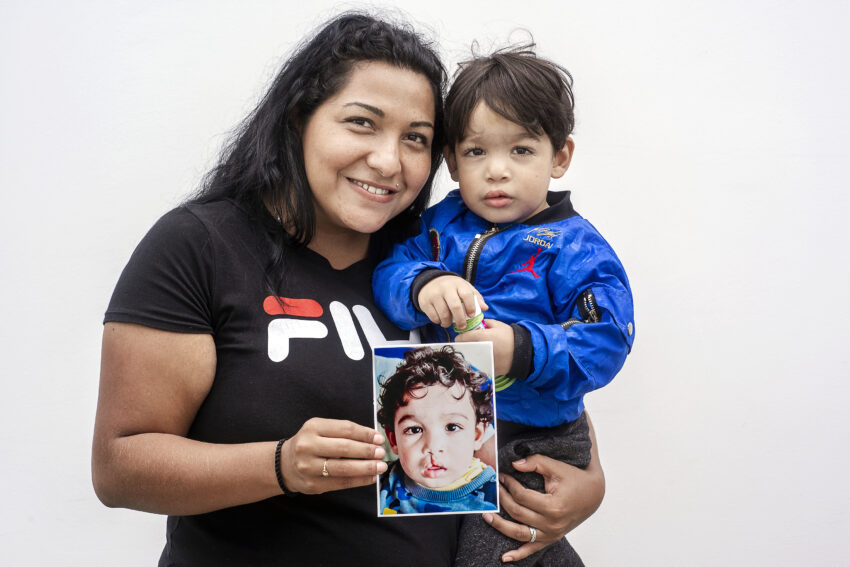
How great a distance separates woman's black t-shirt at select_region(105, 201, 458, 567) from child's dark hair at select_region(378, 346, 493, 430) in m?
0.15

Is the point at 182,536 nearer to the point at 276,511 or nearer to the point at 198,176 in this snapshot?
the point at 276,511

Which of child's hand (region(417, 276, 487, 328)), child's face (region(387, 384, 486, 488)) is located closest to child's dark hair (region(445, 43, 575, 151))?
child's hand (region(417, 276, 487, 328))

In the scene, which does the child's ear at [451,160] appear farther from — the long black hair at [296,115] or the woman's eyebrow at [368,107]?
the woman's eyebrow at [368,107]

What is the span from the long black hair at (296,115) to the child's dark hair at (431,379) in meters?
0.39

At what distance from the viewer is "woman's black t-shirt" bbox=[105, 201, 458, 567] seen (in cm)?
127

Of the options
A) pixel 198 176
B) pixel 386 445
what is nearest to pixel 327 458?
pixel 386 445

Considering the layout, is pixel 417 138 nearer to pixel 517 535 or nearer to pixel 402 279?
pixel 402 279

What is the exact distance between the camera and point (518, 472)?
149cm

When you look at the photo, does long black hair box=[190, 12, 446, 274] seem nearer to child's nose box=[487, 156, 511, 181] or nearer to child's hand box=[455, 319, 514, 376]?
child's nose box=[487, 156, 511, 181]

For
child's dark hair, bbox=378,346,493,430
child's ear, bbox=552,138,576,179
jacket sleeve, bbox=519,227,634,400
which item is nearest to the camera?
child's dark hair, bbox=378,346,493,430

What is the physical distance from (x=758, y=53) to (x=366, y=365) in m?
1.99

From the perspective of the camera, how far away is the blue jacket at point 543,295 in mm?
1376

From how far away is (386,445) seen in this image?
1.23 meters

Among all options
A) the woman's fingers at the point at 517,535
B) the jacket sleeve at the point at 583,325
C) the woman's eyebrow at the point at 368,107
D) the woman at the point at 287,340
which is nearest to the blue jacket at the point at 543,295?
the jacket sleeve at the point at 583,325
